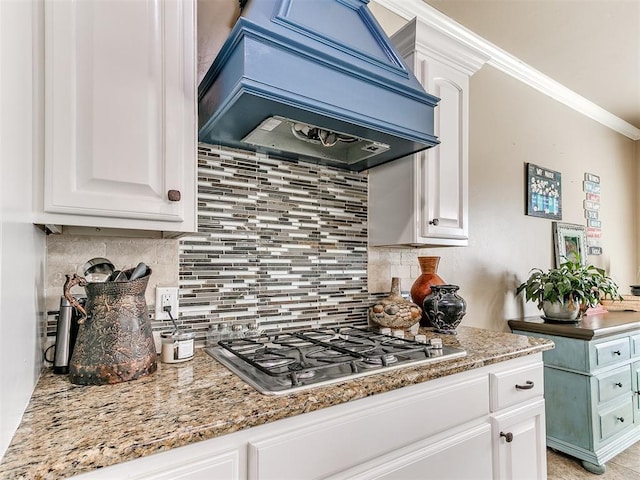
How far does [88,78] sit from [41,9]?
7.6 inches

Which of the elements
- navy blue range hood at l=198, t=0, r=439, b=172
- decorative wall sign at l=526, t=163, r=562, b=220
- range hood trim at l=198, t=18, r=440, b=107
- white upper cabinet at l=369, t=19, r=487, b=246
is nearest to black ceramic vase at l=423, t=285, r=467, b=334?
white upper cabinet at l=369, t=19, r=487, b=246

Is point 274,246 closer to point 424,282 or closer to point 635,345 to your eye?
point 424,282

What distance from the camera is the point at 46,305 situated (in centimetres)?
120

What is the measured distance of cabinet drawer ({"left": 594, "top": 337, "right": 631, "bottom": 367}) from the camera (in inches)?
91.6

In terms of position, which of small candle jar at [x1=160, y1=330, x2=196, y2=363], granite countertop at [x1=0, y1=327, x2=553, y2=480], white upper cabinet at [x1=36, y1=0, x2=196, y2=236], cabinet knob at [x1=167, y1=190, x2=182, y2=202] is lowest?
granite countertop at [x1=0, y1=327, x2=553, y2=480]

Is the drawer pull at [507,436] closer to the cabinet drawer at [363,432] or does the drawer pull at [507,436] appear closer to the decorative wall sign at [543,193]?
the cabinet drawer at [363,432]

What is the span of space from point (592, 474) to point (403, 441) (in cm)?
192

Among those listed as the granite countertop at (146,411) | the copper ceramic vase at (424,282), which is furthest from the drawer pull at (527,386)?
the copper ceramic vase at (424,282)

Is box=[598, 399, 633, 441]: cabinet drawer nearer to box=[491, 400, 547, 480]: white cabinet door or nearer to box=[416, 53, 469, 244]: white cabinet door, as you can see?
box=[491, 400, 547, 480]: white cabinet door

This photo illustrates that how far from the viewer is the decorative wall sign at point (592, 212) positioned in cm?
361

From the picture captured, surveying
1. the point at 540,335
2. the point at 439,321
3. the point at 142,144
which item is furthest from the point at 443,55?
the point at 540,335

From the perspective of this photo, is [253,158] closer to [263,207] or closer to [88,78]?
[263,207]

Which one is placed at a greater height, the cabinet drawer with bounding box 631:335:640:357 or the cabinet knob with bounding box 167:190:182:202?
the cabinet knob with bounding box 167:190:182:202

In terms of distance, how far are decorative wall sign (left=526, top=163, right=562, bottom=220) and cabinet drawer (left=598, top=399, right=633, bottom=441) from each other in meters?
1.43
